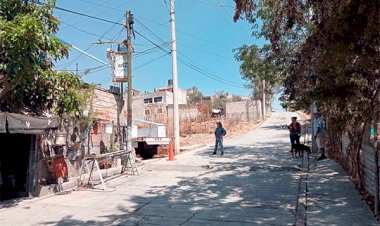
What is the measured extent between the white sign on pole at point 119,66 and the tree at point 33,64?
582cm

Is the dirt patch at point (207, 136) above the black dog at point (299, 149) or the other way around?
above

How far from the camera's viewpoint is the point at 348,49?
540cm

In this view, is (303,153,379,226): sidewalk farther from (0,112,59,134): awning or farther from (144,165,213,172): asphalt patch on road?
(0,112,59,134): awning

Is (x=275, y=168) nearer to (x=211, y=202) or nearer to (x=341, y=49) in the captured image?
(x=211, y=202)

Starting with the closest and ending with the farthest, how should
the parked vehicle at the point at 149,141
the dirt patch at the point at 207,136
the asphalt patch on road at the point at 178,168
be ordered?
the asphalt patch on road at the point at 178,168, the parked vehicle at the point at 149,141, the dirt patch at the point at 207,136

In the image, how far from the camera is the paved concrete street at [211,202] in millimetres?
7090

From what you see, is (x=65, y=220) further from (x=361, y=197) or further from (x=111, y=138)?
(x=111, y=138)

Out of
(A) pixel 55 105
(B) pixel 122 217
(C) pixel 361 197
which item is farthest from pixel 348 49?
(A) pixel 55 105

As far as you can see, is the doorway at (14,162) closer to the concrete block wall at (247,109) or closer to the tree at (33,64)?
the tree at (33,64)

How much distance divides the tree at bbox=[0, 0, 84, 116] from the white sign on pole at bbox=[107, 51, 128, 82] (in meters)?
5.82

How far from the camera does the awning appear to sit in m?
7.98

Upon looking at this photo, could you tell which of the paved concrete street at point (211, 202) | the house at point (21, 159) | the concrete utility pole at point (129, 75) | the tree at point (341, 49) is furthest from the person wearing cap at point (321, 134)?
the house at point (21, 159)

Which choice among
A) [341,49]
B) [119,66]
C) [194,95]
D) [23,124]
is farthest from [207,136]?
[194,95]

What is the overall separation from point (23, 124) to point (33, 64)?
4.31 ft
